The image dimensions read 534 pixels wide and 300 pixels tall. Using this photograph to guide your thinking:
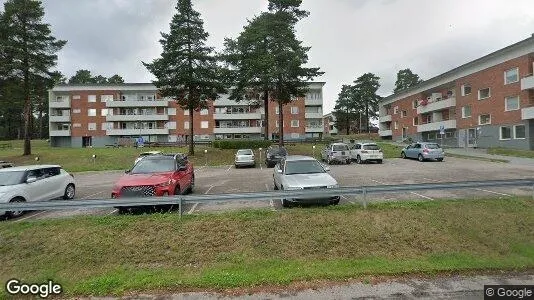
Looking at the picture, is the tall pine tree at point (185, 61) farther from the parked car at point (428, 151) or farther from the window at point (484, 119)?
the window at point (484, 119)

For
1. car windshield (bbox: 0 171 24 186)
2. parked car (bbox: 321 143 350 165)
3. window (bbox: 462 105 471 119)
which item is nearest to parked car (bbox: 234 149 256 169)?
parked car (bbox: 321 143 350 165)

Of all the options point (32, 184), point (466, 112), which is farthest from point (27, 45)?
point (466, 112)

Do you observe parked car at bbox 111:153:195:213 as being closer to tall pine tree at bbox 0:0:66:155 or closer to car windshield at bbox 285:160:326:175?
car windshield at bbox 285:160:326:175

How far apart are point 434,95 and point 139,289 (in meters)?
53.0

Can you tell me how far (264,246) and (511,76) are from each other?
3787cm

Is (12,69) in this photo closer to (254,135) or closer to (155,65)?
(155,65)

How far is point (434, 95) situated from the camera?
4966 cm

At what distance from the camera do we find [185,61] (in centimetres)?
3344

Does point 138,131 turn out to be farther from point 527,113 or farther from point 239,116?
point 527,113

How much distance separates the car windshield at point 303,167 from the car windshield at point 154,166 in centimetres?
411

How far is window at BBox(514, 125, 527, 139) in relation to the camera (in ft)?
106

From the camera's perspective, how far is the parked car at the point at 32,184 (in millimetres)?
10602

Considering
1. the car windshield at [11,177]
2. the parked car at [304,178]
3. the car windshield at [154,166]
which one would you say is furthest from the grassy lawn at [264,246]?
the car windshield at [11,177]

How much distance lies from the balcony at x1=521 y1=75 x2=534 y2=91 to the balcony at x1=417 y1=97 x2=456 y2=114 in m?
12.0
